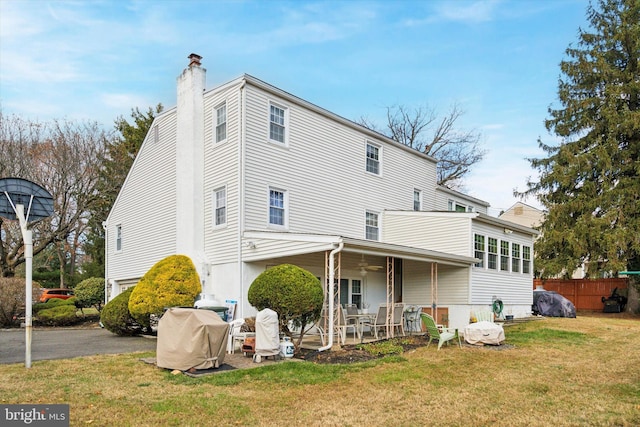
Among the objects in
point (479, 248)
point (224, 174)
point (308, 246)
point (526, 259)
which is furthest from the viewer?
point (526, 259)

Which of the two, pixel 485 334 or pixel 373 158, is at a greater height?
pixel 373 158

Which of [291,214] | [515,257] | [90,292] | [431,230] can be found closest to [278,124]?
[291,214]

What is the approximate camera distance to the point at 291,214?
15.3 meters

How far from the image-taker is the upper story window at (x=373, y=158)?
1880cm

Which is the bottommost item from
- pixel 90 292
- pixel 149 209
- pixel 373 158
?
pixel 90 292

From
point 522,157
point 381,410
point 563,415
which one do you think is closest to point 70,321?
point 381,410

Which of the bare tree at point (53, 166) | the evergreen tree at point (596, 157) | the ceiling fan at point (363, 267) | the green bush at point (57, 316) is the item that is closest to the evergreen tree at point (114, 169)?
the bare tree at point (53, 166)

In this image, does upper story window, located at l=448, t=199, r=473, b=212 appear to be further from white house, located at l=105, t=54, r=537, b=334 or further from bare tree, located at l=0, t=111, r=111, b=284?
bare tree, located at l=0, t=111, r=111, b=284

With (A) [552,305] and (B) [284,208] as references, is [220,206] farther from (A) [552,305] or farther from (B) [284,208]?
(A) [552,305]

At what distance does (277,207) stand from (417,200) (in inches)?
325

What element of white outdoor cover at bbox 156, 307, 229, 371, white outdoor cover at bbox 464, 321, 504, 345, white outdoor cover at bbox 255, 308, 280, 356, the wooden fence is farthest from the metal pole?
the wooden fence

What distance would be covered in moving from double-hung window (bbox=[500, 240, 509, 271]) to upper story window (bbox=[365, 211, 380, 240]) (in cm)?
462

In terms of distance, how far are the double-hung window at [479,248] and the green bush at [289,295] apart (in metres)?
7.79

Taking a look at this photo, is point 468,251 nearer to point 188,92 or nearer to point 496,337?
point 496,337
